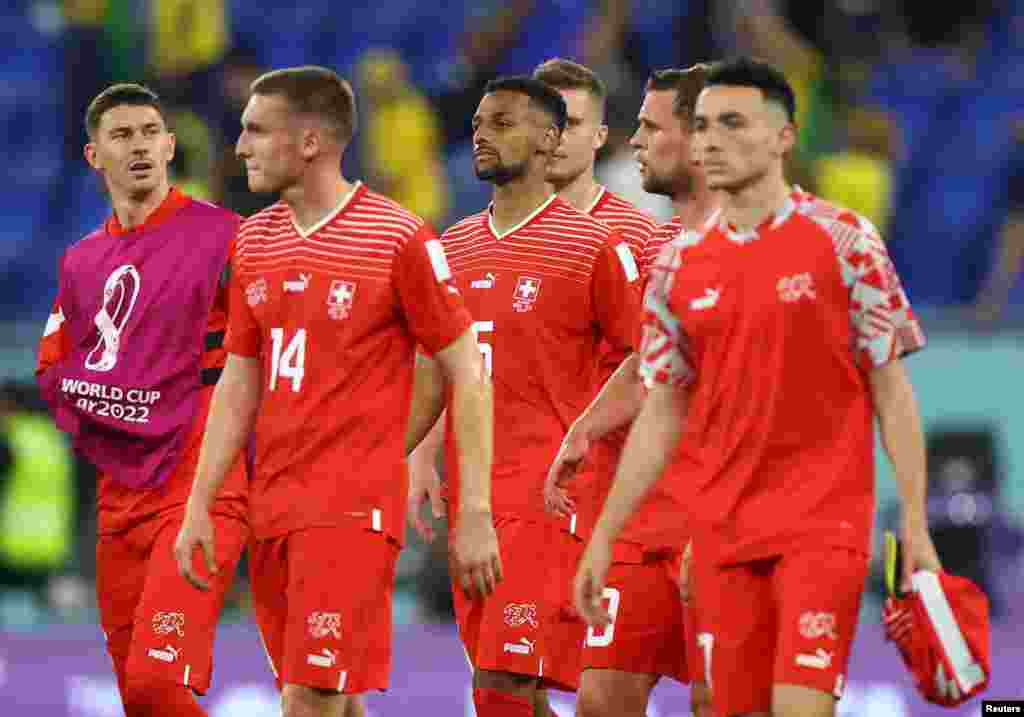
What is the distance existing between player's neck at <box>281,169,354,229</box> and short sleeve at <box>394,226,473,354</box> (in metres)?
0.35

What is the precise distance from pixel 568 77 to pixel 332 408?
298 cm

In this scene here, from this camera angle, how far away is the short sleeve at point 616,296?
860 centimetres

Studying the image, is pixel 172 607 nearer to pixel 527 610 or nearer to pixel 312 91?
pixel 527 610

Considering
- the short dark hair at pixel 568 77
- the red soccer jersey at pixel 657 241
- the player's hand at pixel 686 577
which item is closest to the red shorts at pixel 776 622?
the player's hand at pixel 686 577

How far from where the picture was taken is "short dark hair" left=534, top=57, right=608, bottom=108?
9.73 meters

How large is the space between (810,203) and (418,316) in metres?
1.38

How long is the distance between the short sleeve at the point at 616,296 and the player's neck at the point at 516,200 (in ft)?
1.19

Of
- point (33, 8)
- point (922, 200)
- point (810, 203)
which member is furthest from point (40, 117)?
point (810, 203)

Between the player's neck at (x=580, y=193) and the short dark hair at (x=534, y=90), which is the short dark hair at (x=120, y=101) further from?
the player's neck at (x=580, y=193)

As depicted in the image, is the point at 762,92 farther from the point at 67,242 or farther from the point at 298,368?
the point at 67,242

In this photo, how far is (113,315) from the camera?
8531 millimetres

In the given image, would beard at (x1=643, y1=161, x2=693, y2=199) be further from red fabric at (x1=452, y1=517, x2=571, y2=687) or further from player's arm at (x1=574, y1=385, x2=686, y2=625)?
player's arm at (x1=574, y1=385, x2=686, y2=625)

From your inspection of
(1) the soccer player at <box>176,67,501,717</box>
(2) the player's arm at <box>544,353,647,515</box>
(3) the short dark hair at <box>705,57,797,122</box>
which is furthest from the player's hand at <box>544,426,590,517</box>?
(3) the short dark hair at <box>705,57,797,122</box>

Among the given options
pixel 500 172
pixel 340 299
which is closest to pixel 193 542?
pixel 340 299
